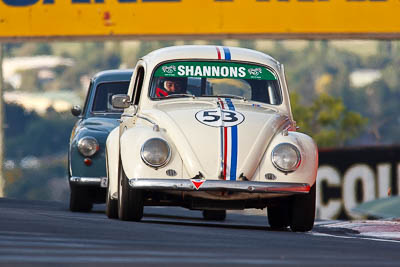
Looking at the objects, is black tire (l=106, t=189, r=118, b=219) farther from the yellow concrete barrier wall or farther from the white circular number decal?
the yellow concrete barrier wall

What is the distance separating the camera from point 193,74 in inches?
468

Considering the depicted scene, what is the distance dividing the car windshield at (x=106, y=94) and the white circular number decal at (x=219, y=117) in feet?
15.5

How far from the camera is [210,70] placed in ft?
39.1

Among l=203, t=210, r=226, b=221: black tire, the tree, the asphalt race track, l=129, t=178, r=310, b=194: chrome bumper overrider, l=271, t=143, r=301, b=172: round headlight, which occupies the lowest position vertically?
the asphalt race track

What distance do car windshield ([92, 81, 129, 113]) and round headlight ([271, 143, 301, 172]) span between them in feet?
17.2

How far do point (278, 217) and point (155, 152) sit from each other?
1.92m

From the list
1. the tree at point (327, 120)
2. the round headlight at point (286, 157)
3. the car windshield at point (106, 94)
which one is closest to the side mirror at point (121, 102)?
the round headlight at point (286, 157)

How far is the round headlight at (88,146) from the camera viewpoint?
47.8 ft

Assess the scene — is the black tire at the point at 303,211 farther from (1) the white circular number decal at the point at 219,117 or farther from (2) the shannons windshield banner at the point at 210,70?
(2) the shannons windshield banner at the point at 210,70

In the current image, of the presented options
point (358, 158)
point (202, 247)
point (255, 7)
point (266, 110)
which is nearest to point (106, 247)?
point (202, 247)

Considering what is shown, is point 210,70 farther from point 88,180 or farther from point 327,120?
point 327,120

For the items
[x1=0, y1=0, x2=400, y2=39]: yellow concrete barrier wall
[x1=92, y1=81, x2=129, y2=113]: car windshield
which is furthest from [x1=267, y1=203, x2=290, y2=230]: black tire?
[x1=0, y1=0, x2=400, y2=39]: yellow concrete barrier wall

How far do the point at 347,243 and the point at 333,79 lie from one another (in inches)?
4074

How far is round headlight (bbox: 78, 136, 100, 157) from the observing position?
14.6 m
